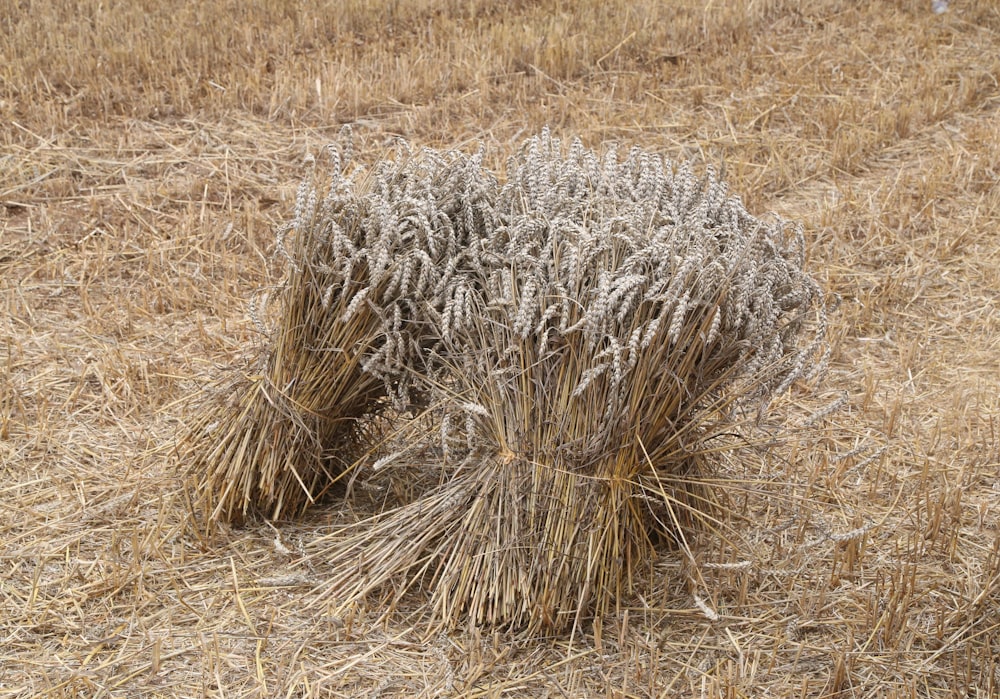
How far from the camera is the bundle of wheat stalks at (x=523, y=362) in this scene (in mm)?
2750

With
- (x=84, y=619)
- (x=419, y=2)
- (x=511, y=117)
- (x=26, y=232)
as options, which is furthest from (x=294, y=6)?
(x=84, y=619)

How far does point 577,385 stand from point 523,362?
151mm

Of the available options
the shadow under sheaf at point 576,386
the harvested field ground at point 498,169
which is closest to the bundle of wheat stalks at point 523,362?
the shadow under sheaf at point 576,386

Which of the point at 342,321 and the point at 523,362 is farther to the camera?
the point at 342,321

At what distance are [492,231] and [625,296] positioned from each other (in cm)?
48

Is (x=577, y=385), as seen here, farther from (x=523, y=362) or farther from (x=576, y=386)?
(x=523, y=362)

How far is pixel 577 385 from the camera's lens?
8.96 feet

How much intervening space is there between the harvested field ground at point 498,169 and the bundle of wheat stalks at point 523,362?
0.16 metres

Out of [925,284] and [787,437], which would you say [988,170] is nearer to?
[925,284]

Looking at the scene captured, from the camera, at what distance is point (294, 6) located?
25.0 feet

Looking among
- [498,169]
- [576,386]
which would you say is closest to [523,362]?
[576,386]

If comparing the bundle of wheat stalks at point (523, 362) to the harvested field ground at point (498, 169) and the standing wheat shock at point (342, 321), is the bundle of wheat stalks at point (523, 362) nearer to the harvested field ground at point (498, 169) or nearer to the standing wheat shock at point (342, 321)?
the standing wheat shock at point (342, 321)

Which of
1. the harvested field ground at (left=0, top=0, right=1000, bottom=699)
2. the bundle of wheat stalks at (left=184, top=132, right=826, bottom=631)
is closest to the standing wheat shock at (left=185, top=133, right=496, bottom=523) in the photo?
the bundle of wheat stalks at (left=184, top=132, right=826, bottom=631)

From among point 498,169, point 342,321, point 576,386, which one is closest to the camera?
point 576,386
